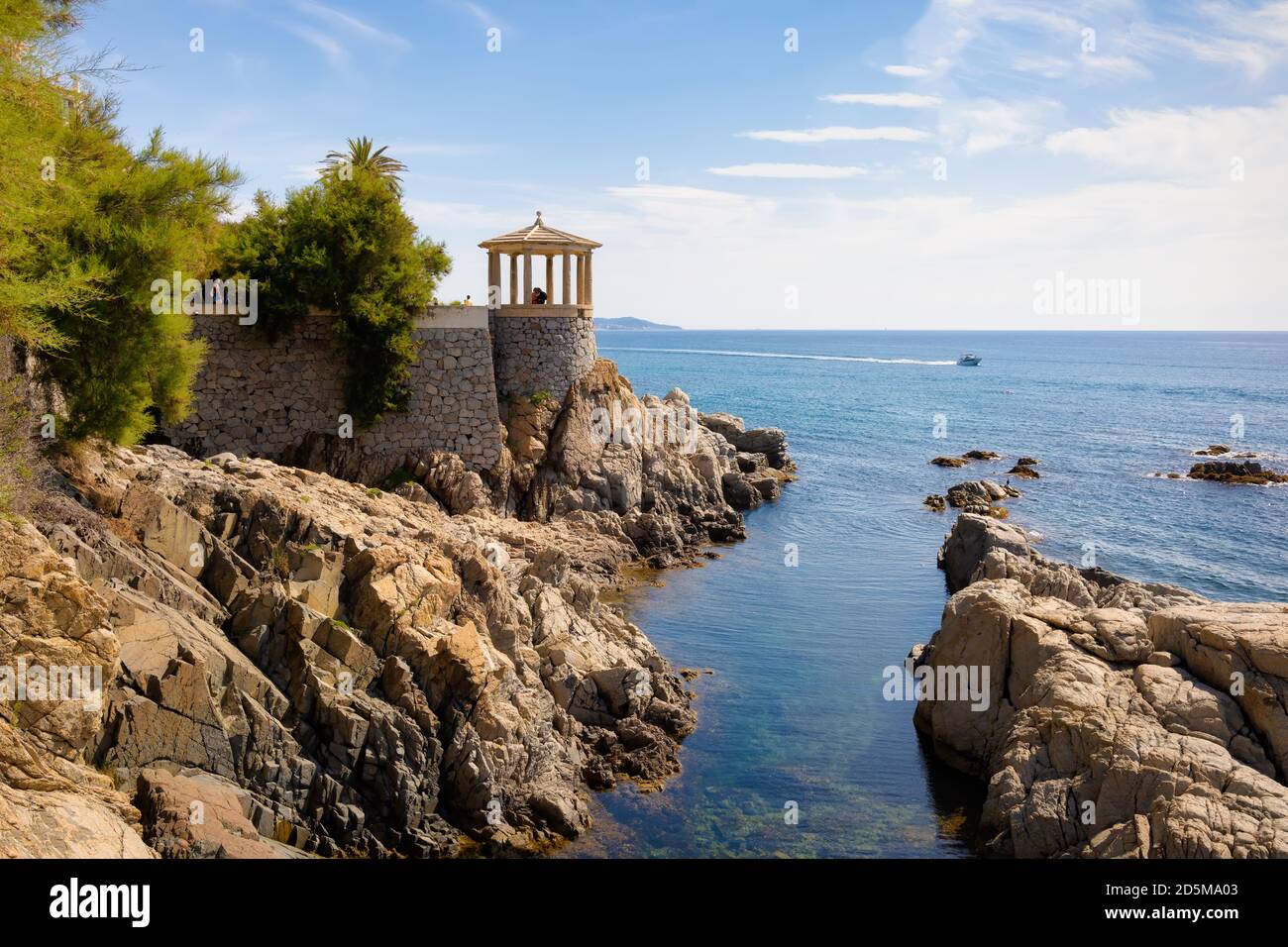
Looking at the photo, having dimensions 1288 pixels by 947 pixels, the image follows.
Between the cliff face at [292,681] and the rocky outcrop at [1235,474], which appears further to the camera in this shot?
the rocky outcrop at [1235,474]

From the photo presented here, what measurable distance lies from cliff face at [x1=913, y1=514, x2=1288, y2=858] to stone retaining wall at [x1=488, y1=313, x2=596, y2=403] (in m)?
17.7

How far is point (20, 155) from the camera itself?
1406 cm

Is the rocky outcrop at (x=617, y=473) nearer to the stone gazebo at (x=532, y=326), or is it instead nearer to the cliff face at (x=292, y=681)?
the stone gazebo at (x=532, y=326)

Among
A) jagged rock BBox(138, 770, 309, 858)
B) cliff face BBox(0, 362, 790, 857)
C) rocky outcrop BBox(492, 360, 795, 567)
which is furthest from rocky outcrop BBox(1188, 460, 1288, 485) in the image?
jagged rock BBox(138, 770, 309, 858)

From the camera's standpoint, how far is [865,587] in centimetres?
3178

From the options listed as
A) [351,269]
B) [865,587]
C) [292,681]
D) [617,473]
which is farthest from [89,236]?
[865,587]

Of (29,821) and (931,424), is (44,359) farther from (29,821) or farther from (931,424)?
(931,424)

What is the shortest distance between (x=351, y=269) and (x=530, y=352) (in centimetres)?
689

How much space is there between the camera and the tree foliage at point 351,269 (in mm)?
30016

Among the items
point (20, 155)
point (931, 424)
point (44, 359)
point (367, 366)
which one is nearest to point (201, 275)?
point (367, 366)

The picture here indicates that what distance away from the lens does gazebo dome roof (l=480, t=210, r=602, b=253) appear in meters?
34.2

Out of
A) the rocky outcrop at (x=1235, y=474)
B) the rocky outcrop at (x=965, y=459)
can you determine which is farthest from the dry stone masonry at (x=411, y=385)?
the rocky outcrop at (x=1235, y=474)

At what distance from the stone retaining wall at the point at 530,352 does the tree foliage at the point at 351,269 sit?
375 centimetres

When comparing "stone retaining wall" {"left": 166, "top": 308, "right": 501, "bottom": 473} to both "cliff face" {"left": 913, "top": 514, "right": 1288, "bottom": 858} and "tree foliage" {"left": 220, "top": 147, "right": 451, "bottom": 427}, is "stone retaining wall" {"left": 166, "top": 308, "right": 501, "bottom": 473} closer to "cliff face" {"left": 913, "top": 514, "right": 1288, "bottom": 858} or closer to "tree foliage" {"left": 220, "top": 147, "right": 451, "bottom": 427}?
"tree foliage" {"left": 220, "top": 147, "right": 451, "bottom": 427}
